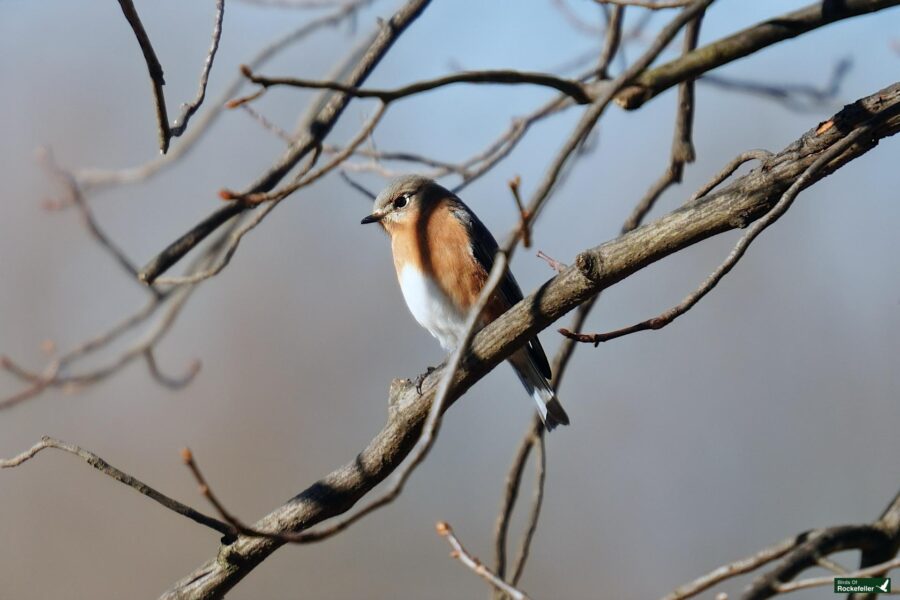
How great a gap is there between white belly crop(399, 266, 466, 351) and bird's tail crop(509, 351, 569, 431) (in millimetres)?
286

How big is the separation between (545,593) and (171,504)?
4259mm

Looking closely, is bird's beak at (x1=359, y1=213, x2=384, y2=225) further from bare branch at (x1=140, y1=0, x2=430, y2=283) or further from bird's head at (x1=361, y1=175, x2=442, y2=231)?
bare branch at (x1=140, y1=0, x2=430, y2=283)

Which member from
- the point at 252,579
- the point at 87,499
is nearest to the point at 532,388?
the point at 252,579

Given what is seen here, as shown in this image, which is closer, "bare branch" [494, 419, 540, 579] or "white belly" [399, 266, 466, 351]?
"bare branch" [494, 419, 540, 579]

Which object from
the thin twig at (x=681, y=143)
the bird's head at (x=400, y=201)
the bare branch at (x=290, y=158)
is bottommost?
the thin twig at (x=681, y=143)

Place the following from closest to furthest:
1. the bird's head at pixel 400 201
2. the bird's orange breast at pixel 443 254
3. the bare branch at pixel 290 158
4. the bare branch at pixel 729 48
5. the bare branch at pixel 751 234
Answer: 1. the bare branch at pixel 751 234
2. the bare branch at pixel 729 48
3. the bare branch at pixel 290 158
4. the bird's orange breast at pixel 443 254
5. the bird's head at pixel 400 201

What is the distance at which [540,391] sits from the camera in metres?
3.62

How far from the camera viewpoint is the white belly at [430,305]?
3.50 m

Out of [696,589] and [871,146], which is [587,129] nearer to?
[871,146]

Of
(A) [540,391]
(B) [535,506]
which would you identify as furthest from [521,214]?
(A) [540,391]

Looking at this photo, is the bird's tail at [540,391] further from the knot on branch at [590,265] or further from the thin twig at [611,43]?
the knot on branch at [590,265]

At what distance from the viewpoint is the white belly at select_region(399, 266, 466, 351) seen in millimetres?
3502

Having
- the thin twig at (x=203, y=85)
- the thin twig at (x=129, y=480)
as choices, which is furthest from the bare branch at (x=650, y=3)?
the thin twig at (x=129, y=480)

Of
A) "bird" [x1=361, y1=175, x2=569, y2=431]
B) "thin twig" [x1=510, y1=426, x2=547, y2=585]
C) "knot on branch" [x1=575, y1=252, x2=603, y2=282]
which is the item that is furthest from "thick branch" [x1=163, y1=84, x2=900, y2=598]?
"bird" [x1=361, y1=175, x2=569, y2=431]
